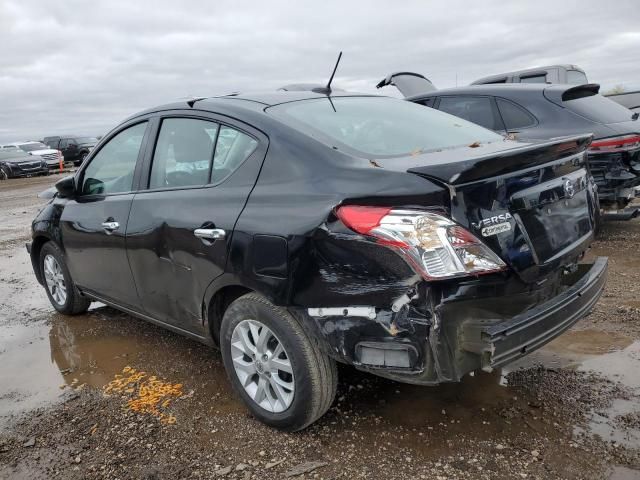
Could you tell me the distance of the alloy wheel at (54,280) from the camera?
185 inches

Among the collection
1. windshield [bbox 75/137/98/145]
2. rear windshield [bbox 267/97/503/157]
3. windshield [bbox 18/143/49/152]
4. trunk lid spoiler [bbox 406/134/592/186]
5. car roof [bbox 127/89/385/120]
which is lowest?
windshield [bbox 18/143/49/152]

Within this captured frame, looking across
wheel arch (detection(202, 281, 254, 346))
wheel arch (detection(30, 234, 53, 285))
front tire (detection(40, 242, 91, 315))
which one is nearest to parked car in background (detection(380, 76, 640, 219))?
wheel arch (detection(202, 281, 254, 346))

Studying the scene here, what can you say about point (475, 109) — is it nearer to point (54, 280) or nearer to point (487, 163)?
point (487, 163)

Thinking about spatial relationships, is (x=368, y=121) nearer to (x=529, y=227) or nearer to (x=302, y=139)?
(x=302, y=139)

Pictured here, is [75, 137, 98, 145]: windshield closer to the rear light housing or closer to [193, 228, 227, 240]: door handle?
the rear light housing

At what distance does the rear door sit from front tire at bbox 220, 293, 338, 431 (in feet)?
0.93

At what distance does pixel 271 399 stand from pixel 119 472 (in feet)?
2.57

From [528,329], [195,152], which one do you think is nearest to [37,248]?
[195,152]

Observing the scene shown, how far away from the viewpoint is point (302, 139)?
8.81 feet

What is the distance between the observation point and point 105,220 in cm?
375

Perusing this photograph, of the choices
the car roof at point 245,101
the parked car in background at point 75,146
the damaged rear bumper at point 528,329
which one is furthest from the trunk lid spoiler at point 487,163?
the parked car in background at point 75,146

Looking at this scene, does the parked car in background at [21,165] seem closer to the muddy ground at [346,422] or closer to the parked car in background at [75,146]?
the parked car in background at [75,146]

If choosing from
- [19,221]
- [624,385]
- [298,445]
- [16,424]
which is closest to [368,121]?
[298,445]

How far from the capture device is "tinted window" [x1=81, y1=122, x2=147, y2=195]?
3672 millimetres
